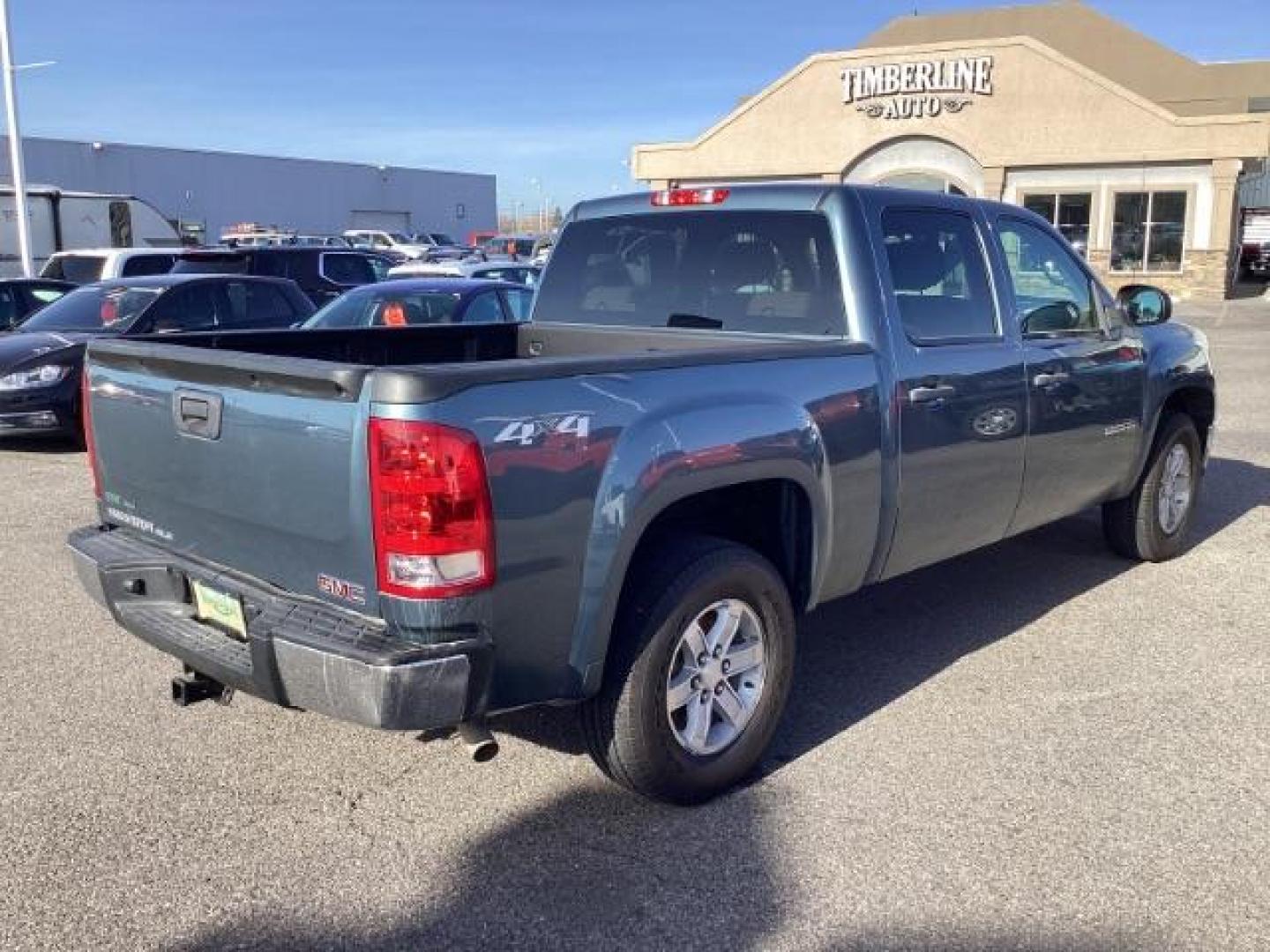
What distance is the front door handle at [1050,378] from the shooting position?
507 cm

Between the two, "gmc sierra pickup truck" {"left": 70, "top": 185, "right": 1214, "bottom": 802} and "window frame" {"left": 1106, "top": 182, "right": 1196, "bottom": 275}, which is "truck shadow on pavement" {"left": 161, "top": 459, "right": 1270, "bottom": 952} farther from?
"window frame" {"left": 1106, "top": 182, "right": 1196, "bottom": 275}

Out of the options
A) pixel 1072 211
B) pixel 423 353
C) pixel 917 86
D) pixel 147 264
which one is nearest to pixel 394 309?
pixel 423 353

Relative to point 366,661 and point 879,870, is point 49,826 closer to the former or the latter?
point 366,661

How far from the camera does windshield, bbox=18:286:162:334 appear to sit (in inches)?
431

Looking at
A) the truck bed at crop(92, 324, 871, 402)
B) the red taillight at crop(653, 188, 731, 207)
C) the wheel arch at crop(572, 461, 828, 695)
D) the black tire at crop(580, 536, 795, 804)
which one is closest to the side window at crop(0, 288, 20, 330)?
the truck bed at crop(92, 324, 871, 402)

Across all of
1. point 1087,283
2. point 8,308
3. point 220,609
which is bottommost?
point 220,609

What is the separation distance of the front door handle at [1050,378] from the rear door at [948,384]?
0.40ft

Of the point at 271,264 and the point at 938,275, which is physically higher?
the point at 938,275

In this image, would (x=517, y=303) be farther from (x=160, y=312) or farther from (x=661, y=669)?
(x=661, y=669)

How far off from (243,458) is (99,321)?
28.8ft

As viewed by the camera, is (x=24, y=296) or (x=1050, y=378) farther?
(x=24, y=296)

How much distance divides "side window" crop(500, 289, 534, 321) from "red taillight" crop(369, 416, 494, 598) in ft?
24.7

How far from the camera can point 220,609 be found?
3.52 meters

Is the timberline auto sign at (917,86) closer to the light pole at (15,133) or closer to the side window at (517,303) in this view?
the light pole at (15,133)
